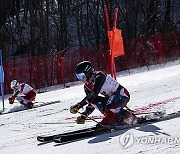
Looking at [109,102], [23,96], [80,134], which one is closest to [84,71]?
[109,102]

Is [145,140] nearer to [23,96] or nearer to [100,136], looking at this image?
[100,136]

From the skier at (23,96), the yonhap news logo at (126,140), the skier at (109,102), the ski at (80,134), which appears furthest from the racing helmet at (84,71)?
the skier at (23,96)

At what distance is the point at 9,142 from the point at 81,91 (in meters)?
8.17

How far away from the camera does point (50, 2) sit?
A: 39.9m

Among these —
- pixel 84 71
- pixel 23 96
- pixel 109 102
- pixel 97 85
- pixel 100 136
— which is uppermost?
pixel 84 71

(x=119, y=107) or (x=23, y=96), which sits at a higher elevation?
(x=119, y=107)

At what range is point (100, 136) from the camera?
7.60 m

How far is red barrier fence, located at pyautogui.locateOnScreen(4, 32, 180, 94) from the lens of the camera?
21438mm

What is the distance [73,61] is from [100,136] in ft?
47.3

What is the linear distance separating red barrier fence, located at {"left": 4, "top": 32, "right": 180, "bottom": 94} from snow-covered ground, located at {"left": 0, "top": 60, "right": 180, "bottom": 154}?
5.94 metres

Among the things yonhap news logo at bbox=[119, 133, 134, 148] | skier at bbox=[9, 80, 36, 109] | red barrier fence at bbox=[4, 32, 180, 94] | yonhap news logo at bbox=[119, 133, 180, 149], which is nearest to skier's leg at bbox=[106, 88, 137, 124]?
yonhap news logo at bbox=[119, 133, 134, 148]

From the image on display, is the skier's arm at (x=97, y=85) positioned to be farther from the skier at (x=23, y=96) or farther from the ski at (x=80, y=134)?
the skier at (x=23, y=96)

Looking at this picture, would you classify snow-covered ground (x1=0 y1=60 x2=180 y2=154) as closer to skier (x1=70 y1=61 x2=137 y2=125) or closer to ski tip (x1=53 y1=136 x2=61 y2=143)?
ski tip (x1=53 y1=136 x2=61 y2=143)

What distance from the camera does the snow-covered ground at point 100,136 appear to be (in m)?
6.51
